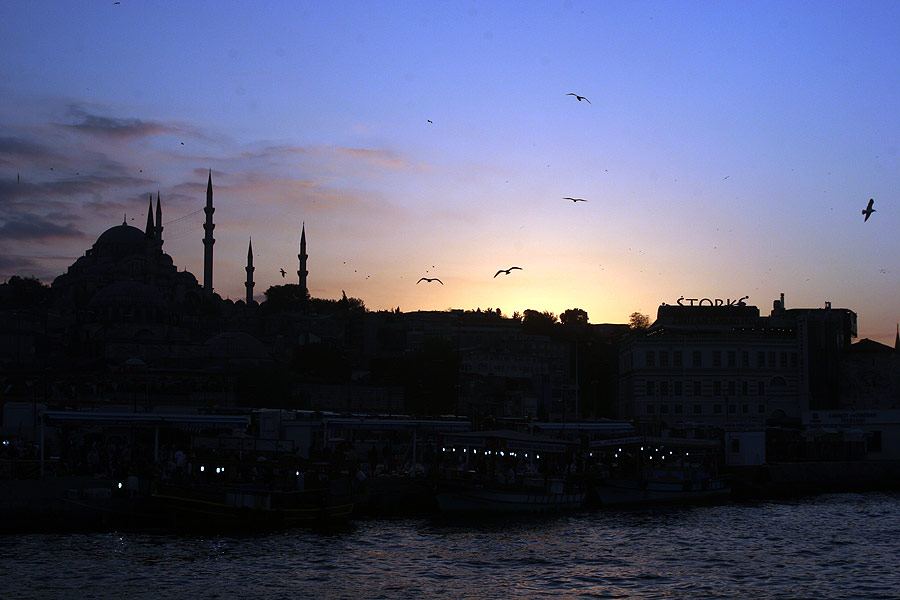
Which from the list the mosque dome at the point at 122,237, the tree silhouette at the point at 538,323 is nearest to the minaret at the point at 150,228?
the mosque dome at the point at 122,237

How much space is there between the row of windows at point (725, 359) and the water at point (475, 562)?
1092 inches

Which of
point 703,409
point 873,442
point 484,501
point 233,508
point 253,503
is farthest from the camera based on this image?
point 703,409

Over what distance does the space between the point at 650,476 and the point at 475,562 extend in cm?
1482

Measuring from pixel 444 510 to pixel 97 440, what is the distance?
14287 millimetres

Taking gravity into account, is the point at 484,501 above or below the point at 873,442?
below

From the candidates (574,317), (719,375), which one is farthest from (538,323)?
(719,375)

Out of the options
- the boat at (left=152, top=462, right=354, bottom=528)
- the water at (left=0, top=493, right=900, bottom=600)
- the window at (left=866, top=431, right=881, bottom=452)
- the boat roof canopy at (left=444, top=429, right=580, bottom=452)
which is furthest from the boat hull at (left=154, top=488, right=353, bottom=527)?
the window at (left=866, top=431, right=881, bottom=452)

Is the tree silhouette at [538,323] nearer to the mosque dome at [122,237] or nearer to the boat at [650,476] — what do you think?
the mosque dome at [122,237]

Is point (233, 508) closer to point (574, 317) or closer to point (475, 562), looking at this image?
point (475, 562)

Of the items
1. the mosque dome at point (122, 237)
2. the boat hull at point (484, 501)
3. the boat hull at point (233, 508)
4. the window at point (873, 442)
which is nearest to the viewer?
the boat hull at point (233, 508)

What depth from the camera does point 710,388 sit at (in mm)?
60156

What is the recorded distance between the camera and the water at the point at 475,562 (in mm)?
22234

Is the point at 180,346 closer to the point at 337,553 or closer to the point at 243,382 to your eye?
Answer: the point at 243,382

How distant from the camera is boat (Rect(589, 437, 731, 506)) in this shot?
123 feet
